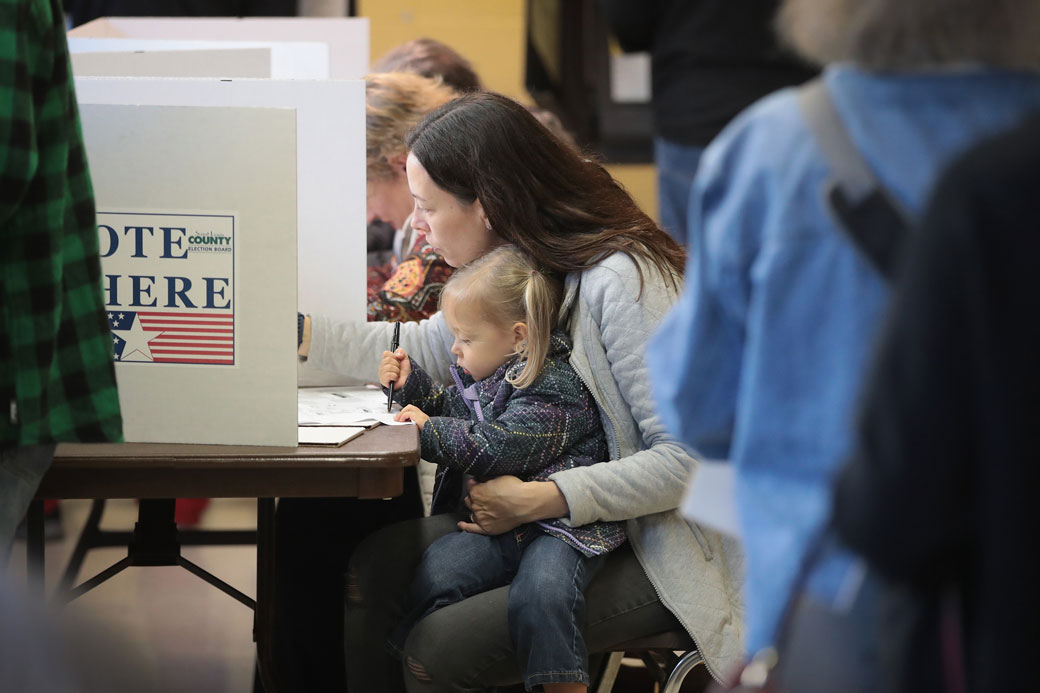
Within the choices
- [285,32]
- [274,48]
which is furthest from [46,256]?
[285,32]

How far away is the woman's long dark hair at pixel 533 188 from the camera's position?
177cm

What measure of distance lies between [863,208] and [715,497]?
307 mm

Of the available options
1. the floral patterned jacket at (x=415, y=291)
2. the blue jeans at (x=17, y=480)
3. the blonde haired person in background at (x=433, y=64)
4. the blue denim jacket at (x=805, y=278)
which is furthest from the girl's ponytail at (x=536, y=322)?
the blonde haired person in background at (x=433, y=64)

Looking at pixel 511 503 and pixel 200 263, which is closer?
pixel 200 263

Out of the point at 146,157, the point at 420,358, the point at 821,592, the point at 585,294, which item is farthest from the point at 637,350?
the point at 821,592

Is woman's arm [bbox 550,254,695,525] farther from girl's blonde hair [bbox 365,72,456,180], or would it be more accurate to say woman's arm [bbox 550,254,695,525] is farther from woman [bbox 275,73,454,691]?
girl's blonde hair [bbox 365,72,456,180]

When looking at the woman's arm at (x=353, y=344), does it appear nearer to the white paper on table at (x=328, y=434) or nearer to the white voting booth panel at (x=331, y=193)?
the white voting booth panel at (x=331, y=193)

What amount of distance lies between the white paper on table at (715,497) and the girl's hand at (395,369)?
2.91ft

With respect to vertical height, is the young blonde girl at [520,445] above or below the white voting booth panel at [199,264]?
below

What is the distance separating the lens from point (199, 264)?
1445 mm

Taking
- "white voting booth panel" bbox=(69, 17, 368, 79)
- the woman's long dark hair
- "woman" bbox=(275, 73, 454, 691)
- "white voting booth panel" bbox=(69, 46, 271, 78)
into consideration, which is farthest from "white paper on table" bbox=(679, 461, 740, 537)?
"white voting booth panel" bbox=(69, 17, 368, 79)

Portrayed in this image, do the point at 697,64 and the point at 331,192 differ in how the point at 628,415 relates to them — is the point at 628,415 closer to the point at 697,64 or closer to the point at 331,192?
the point at 331,192

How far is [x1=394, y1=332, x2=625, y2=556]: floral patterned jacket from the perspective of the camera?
163 centimetres

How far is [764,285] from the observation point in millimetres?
852
